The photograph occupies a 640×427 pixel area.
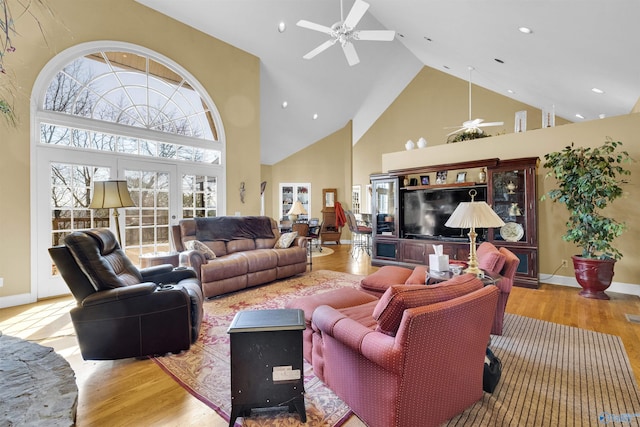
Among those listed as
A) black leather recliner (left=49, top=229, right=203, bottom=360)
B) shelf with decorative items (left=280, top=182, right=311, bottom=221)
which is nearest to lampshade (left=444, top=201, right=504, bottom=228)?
black leather recliner (left=49, top=229, right=203, bottom=360)

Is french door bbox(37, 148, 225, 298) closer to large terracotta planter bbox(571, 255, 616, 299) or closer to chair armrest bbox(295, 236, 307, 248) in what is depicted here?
chair armrest bbox(295, 236, 307, 248)

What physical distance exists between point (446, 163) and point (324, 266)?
3.19m

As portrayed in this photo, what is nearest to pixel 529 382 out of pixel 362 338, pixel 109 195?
pixel 362 338

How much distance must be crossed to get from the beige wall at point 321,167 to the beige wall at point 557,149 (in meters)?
4.26

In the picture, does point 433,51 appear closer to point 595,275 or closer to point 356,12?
point 356,12

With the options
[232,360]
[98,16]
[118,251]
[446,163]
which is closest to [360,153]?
[446,163]

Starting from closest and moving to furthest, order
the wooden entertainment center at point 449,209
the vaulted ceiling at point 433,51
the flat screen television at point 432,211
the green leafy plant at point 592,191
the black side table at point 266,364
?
the black side table at point 266,364
the vaulted ceiling at point 433,51
the green leafy plant at point 592,191
the wooden entertainment center at point 449,209
the flat screen television at point 432,211

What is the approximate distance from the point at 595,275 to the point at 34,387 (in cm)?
556

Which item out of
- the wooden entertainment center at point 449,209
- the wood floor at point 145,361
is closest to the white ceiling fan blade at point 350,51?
the wooden entertainment center at point 449,209

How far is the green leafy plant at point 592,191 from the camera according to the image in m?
3.74

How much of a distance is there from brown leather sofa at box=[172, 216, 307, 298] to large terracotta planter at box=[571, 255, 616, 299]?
4030 millimetres

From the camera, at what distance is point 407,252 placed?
574 centimetres

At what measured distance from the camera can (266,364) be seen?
5.32 ft

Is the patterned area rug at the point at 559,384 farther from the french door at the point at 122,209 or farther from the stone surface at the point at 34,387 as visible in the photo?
the french door at the point at 122,209
